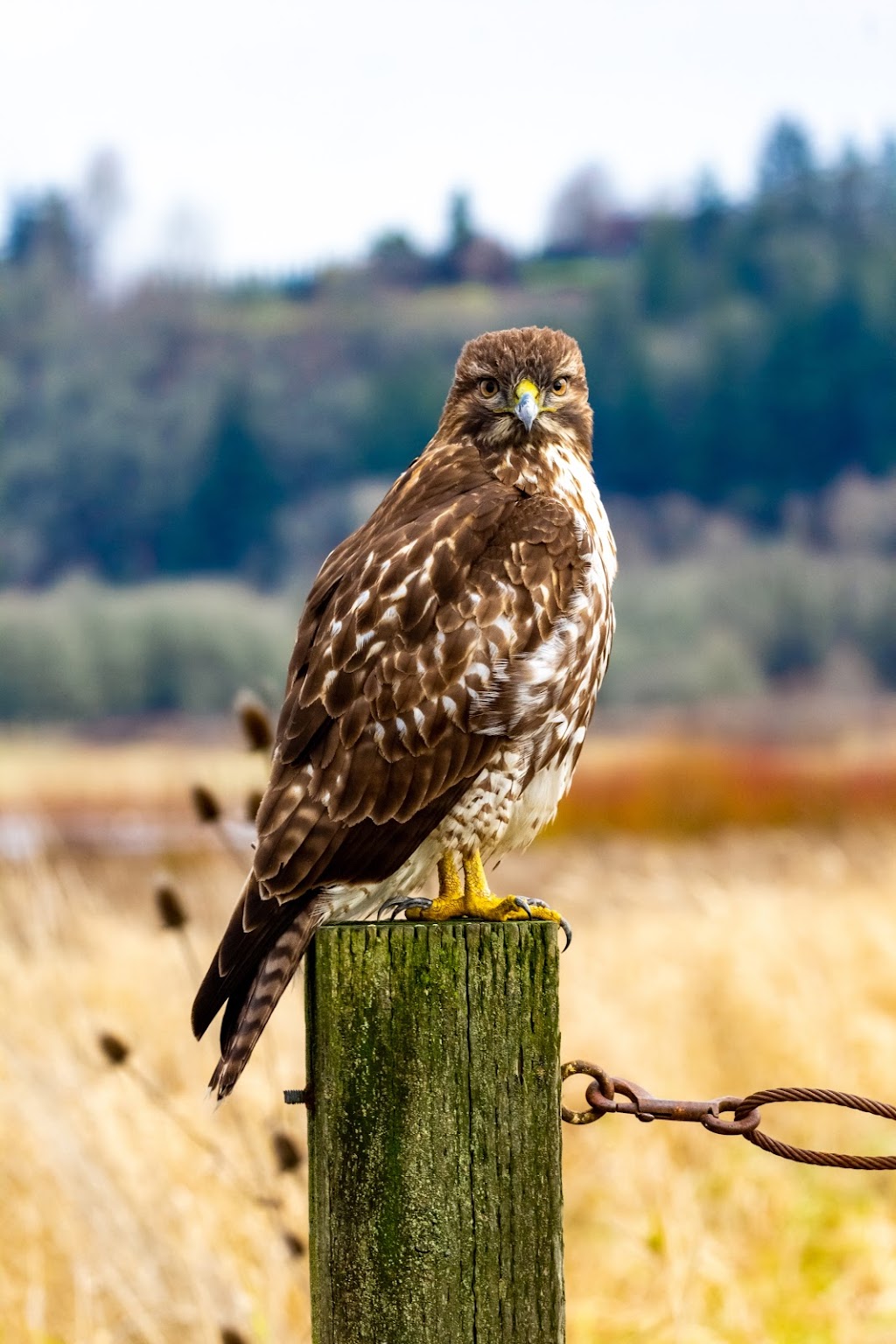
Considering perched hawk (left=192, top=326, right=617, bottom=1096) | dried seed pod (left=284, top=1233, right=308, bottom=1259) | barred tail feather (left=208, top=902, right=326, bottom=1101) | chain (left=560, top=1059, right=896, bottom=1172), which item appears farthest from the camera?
dried seed pod (left=284, top=1233, right=308, bottom=1259)

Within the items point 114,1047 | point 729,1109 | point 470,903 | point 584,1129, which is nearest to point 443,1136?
point 729,1109

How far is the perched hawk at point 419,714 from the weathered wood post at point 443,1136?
0.39 m

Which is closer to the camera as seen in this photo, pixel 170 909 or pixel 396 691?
pixel 396 691

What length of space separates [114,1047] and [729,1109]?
1370mm

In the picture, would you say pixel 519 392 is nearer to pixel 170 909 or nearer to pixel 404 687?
pixel 404 687

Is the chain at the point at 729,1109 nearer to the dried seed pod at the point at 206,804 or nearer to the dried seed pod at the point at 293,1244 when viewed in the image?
the dried seed pod at the point at 206,804

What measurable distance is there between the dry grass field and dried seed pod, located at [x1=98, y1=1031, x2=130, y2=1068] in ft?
0.26

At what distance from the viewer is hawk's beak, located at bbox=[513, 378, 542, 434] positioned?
2.44m

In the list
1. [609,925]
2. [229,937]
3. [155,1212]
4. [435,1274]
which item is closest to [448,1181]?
[435,1274]

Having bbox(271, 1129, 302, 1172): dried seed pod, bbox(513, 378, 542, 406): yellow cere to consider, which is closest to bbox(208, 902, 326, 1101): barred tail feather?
bbox(271, 1129, 302, 1172): dried seed pod

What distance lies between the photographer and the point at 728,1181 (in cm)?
530

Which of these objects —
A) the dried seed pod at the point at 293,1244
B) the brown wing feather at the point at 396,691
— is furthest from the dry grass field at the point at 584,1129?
the brown wing feather at the point at 396,691

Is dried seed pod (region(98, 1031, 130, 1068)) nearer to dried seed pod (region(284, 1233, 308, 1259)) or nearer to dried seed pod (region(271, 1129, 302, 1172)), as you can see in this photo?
dried seed pod (region(271, 1129, 302, 1172))

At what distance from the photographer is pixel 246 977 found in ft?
6.42
